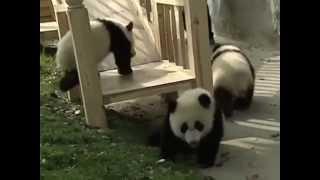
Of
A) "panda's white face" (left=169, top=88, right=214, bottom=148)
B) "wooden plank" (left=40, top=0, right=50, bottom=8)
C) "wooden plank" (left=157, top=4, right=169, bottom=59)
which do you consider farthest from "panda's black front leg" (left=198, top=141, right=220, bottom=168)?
"wooden plank" (left=40, top=0, right=50, bottom=8)

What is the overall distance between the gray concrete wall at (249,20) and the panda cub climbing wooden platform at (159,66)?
304cm

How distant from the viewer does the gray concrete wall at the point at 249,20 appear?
7844 millimetres

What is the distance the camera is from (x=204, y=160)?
3766 mm

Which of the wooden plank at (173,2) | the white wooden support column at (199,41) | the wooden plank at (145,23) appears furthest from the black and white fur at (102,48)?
the white wooden support column at (199,41)

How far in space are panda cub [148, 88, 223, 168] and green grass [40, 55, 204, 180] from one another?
125 millimetres

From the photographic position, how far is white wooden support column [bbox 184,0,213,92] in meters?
4.21

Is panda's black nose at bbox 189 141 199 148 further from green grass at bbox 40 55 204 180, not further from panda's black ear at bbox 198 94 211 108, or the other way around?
panda's black ear at bbox 198 94 211 108

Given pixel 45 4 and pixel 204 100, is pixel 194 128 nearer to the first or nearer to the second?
pixel 204 100

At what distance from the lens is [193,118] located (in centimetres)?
362

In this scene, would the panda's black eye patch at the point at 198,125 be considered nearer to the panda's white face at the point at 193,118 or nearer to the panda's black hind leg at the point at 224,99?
the panda's white face at the point at 193,118

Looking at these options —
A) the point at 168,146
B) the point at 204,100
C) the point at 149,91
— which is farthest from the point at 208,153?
the point at 149,91
